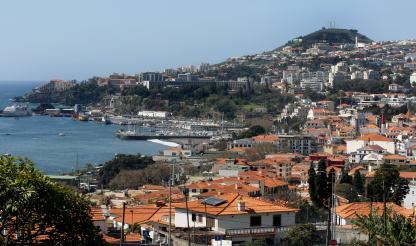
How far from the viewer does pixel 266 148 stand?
46062 mm

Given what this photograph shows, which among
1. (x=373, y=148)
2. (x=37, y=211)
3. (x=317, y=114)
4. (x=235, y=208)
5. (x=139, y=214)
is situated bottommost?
(x=373, y=148)

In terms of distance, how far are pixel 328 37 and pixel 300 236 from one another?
12594cm

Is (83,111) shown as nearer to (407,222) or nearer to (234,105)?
(234,105)

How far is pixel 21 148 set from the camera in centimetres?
5547

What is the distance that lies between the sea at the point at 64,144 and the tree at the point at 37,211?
30.9 meters

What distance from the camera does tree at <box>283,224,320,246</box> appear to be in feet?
44.1

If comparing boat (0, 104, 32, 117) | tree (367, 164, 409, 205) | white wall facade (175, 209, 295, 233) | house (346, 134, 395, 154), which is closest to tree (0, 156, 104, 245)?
white wall facade (175, 209, 295, 233)

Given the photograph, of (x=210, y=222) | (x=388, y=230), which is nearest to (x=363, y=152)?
(x=210, y=222)

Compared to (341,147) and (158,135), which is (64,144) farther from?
(341,147)

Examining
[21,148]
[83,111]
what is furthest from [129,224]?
[83,111]

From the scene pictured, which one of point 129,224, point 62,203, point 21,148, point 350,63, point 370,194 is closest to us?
point 62,203

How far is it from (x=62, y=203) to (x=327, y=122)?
49808 mm

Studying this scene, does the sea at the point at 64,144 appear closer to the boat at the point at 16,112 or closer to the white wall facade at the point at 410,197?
the boat at the point at 16,112

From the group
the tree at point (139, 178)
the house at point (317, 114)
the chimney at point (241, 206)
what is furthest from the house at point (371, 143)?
the chimney at point (241, 206)
